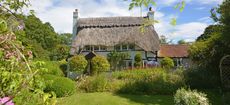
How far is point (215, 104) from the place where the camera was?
13281 mm

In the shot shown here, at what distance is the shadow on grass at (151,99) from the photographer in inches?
526

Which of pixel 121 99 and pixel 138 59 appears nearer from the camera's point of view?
pixel 121 99

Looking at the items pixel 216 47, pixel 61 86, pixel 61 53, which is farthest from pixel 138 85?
pixel 61 53

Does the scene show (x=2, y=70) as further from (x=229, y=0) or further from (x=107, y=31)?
(x=107, y=31)

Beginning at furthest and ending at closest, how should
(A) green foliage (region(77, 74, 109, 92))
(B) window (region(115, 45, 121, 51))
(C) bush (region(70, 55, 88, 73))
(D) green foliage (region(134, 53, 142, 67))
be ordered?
(B) window (region(115, 45, 121, 51)) → (D) green foliage (region(134, 53, 142, 67)) → (C) bush (region(70, 55, 88, 73)) → (A) green foliage (region(77, 74, 109, 92))

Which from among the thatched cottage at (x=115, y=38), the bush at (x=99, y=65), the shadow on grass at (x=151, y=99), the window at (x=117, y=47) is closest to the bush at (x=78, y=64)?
the bush at (x=99, y=65)

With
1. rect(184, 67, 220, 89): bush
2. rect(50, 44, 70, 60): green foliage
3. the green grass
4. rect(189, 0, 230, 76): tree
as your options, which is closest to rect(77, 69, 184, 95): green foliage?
rect(184, 67, 220, 89): bush

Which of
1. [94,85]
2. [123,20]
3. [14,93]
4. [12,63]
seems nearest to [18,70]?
[12,63]

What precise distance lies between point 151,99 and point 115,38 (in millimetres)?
23545

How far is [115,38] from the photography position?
122 feet

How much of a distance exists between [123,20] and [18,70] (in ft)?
125

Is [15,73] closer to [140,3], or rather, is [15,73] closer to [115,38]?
[140,3]

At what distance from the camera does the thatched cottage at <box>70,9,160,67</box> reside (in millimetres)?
35875

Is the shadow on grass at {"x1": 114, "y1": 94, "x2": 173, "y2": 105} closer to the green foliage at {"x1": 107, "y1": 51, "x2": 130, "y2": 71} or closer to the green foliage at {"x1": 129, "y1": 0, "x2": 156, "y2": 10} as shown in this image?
the green foliage at {"x1": 129, "y1": 0, "x2": 156, "y2": 10}
